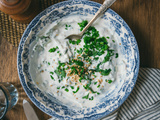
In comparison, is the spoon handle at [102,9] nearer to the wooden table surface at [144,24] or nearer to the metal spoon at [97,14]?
the metal spoon at [97,14]

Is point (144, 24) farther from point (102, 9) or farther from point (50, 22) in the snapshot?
point (50, 22)

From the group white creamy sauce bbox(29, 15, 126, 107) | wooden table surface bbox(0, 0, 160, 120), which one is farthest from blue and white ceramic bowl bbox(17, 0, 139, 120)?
wooden table surface bbox(0, 0, 160, 120)

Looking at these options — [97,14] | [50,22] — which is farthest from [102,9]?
[50,22]

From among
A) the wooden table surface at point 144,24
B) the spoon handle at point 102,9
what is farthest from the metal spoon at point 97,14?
the wooden table surface at point 144,24

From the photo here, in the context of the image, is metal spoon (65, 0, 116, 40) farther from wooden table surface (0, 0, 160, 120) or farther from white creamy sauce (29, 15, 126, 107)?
wooden table surface (0, 0, 160, 120)

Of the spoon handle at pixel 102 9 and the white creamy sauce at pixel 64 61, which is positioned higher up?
the spoon handle at pixel 102 9
